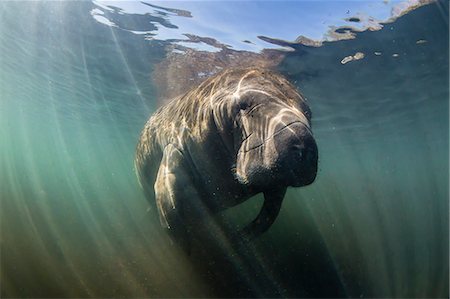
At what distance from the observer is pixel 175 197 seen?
4484 mm

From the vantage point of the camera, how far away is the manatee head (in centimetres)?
309

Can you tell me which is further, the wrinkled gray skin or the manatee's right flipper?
the manatee's right flipper

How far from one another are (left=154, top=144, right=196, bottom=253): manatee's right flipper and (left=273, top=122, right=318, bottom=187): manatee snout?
1799 mm

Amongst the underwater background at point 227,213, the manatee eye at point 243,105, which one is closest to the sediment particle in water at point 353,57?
the underwater background at point 227,213

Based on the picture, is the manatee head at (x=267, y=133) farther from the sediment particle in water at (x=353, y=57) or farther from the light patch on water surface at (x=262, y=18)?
the sediment particle in water at (x=353, y=57)

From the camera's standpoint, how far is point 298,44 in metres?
10.4

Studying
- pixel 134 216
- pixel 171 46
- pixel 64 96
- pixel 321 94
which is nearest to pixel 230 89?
pixel 171 46

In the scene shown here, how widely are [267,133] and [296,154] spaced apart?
0.45 meters

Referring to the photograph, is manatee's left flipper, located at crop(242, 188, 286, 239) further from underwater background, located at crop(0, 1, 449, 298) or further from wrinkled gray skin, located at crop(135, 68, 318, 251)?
underwater background, located at crop(0, 1, 449, 298)

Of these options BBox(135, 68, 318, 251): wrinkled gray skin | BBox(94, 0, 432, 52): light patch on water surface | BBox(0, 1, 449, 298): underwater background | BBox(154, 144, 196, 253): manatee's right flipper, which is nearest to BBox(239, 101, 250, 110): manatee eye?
BBox(135, 68, 318, 251): wrinkled gray skin

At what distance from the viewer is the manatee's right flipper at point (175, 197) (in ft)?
14.6

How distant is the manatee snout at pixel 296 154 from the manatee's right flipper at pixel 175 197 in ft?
5.90

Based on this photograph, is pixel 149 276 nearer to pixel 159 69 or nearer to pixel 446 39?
pixel 159 69

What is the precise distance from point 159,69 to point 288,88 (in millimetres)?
9785
